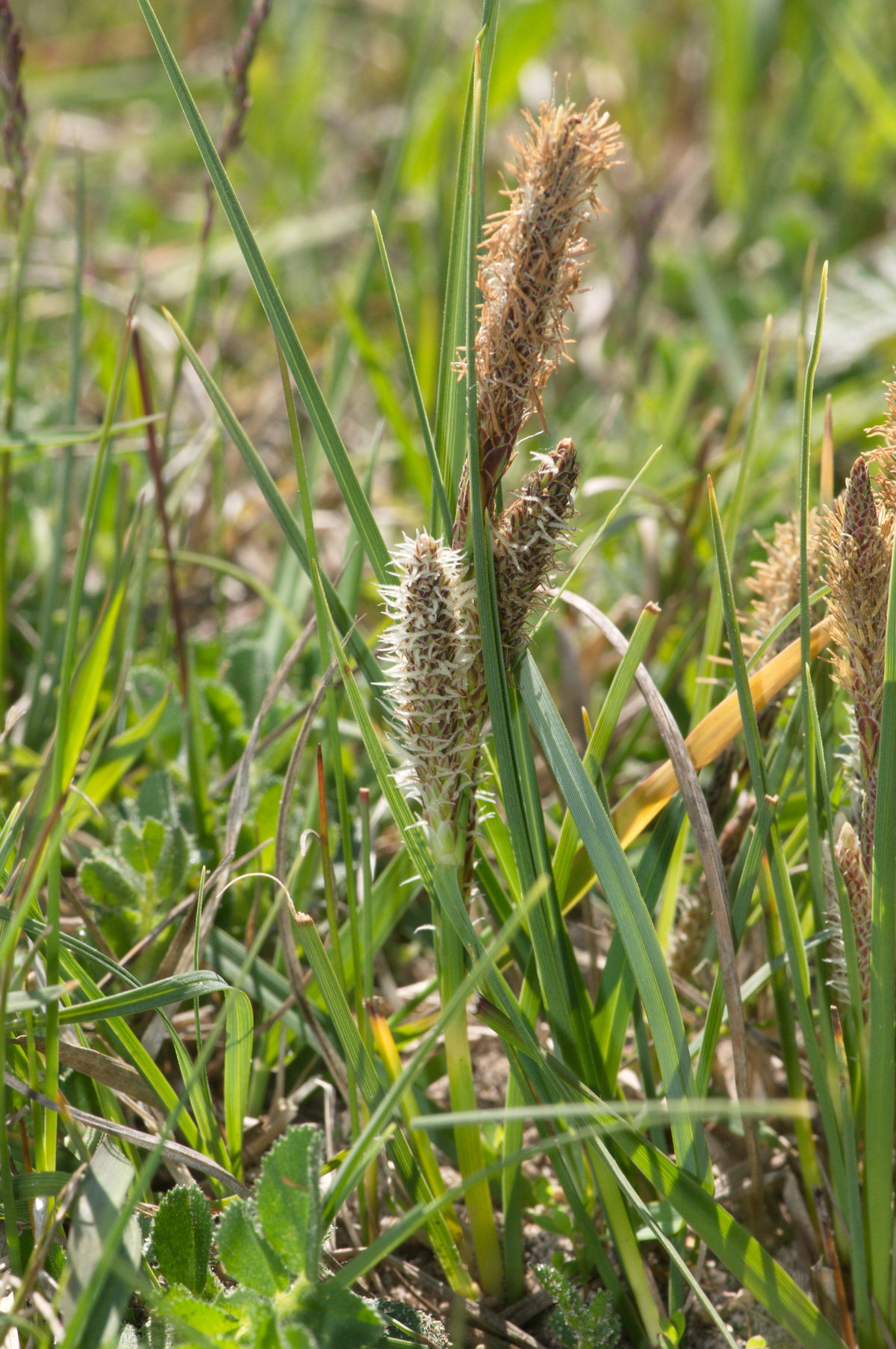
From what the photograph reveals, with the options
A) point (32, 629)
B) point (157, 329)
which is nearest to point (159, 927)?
point (32, 629)

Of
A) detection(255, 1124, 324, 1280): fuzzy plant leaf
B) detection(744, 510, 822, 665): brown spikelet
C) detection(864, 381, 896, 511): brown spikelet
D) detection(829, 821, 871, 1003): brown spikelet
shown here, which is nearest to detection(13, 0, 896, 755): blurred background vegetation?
detection(744, 510, 822, 665): brown spikelet

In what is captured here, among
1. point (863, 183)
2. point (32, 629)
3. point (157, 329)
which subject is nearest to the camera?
point (32, 629)

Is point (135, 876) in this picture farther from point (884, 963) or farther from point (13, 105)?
point (13, 105)

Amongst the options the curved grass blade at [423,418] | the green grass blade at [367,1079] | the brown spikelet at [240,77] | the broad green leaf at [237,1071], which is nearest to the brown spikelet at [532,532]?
the curved grass blade at [423,418]

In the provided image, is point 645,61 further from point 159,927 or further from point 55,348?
point 159,927

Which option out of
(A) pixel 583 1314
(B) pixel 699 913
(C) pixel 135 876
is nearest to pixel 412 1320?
(A) pixel 583 1314
